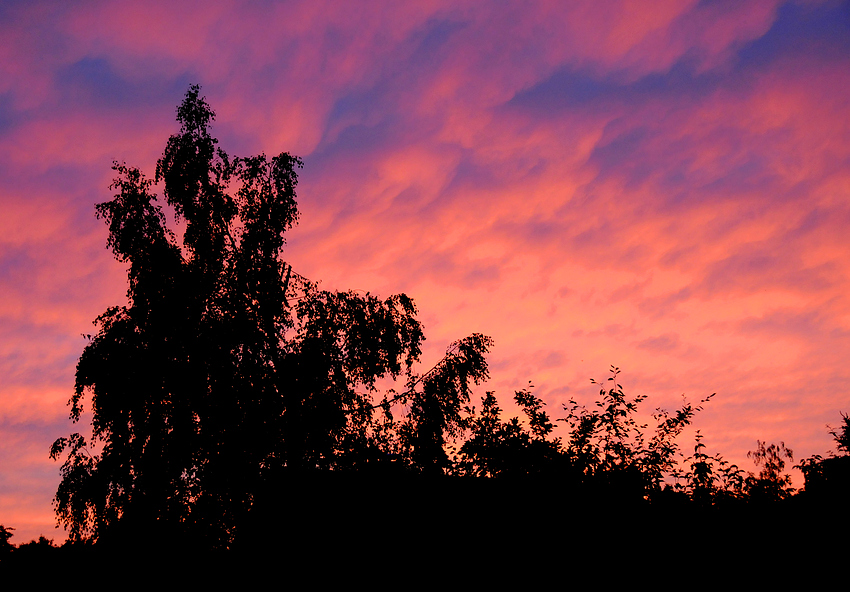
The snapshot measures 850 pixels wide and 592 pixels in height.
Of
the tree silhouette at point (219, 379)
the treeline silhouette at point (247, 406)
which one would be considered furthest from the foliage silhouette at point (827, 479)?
the tree silhouette at point (219, 379)

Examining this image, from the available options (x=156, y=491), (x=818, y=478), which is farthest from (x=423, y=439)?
(x=818, y=478)

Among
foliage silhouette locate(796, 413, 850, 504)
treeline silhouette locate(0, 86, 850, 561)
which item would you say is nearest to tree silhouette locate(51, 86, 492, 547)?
treeline silhouette locate(0, 86, 850, 561)

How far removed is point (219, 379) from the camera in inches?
788

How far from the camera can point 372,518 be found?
16.0m

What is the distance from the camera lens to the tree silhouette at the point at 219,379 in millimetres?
19531

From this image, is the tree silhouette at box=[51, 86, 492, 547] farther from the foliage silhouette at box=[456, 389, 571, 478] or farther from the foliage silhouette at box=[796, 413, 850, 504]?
the foliage silhouette at box=[796, 413, 850, 504]

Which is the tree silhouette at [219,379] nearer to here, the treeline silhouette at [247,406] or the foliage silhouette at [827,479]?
the treeline silhouette at [247,406]

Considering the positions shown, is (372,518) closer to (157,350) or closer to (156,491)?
(156,491)

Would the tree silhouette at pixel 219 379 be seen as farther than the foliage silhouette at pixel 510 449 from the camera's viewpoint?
Yes

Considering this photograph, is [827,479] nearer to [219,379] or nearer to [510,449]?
[510,449]

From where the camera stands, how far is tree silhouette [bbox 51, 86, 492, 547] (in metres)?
19.5

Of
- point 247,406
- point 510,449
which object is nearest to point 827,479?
point 510,449

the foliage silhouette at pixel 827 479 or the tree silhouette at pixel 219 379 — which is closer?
the foliage silhouette at pixel 827 479

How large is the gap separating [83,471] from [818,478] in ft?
77.5
